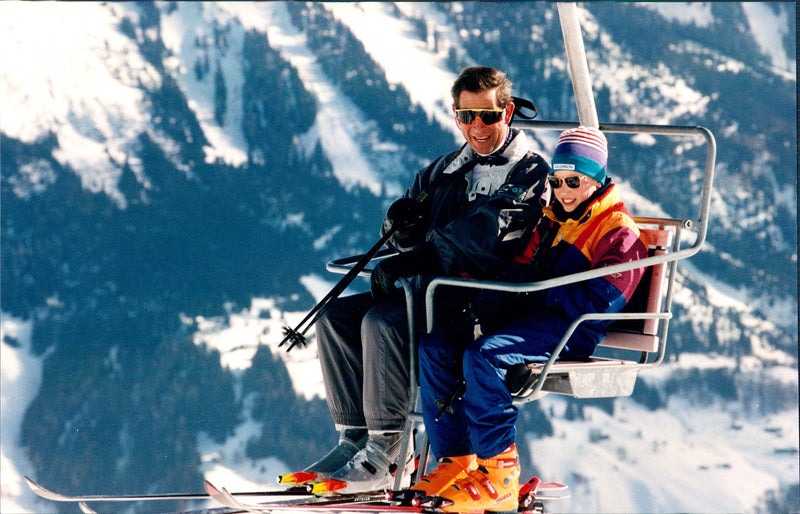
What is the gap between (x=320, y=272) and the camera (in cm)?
8750

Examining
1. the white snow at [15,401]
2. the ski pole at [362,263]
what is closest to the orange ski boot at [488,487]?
the ski pole at [362,263]

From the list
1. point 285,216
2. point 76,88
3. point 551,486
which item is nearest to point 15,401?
point 285,216

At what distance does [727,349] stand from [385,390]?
84.6 m

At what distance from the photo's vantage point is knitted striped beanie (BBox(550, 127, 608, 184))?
348cm

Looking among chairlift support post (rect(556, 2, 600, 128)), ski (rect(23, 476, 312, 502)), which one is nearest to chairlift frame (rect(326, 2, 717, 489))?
chairlift support post (rect(556, 2, 600, 128))

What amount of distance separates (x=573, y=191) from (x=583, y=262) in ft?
0.82

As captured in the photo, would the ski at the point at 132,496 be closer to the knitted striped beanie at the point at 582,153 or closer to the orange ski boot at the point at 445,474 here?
the orange ski boot at the point at 445,474

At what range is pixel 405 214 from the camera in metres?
3.78

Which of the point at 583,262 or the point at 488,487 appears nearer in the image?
the point at 488,487

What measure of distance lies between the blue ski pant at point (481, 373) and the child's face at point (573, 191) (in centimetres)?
39

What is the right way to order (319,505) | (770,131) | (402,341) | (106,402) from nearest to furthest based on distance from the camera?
(319,505)
(402,341)
(106,402)
(770,131)

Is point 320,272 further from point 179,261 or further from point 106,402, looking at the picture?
point 106,402

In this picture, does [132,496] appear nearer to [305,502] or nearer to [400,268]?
[305,502]

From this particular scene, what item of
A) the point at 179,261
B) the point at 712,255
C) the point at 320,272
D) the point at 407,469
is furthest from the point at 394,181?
the point at 407,469
